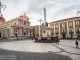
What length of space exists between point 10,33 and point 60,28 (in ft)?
77.3

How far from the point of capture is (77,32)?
56.1 meters

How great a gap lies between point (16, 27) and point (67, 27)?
23021 mm

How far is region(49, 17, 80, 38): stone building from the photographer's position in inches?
2223

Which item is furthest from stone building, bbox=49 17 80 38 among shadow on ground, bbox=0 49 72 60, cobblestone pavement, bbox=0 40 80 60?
shadow on ground, bbox=0 49 72 60

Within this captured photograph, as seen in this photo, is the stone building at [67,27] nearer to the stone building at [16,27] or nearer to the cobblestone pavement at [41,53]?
the stone building at [16,27]

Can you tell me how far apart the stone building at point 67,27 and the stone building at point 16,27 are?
43.9 feet

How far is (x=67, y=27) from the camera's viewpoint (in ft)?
198

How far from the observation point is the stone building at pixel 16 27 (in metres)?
59.0

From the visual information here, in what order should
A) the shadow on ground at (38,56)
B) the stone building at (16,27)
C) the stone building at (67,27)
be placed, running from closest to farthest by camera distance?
the shadow on ground at (38,56), the stone building at (67,27), the stone building at (16,27)

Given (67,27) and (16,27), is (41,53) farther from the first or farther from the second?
(67,27)

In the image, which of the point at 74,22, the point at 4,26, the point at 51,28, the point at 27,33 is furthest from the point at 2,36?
the point at 74,22

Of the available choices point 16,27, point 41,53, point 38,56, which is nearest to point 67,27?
point 16,27

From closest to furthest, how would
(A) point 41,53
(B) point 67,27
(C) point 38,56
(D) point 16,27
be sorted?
(C) point 38,56, (A) point 41,53, (D) point 16,27, (B) point 67,27

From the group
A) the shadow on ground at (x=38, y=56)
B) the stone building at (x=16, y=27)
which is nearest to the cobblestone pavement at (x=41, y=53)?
the shadow on ground at (x=38, y=56)
